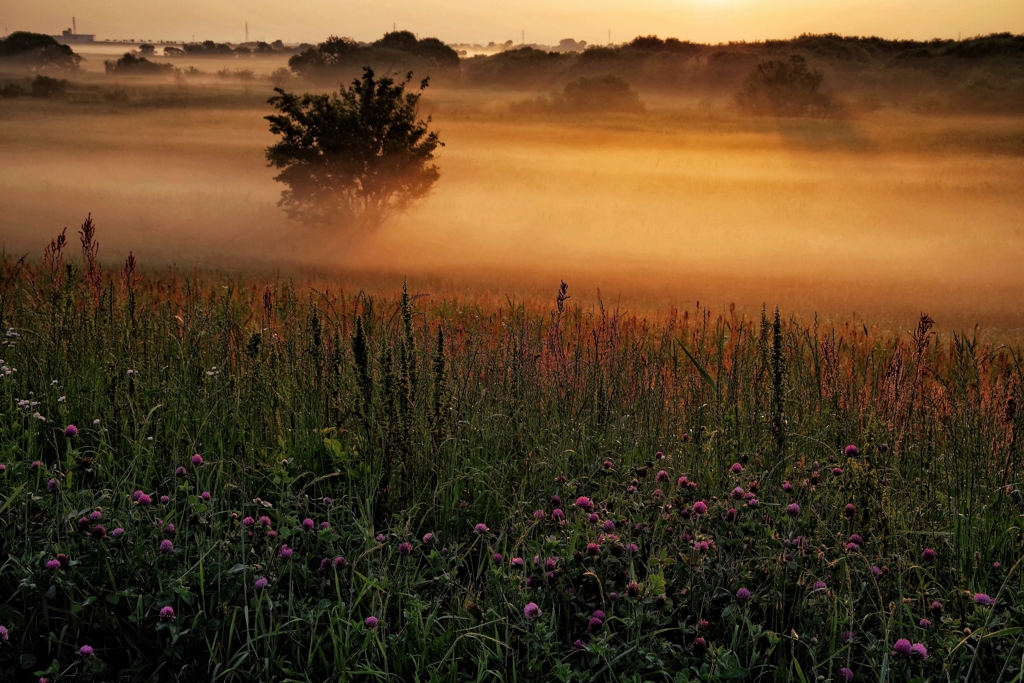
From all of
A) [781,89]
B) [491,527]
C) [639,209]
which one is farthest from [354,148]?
[781,89]

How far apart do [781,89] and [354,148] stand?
34873 millimetres

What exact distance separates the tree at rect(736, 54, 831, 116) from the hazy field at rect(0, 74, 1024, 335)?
1.60 m

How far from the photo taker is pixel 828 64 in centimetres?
5703

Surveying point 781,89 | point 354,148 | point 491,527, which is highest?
point 781,89

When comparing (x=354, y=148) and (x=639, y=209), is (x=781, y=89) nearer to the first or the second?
(x=639, y=209)

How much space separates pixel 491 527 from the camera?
13.6 ft

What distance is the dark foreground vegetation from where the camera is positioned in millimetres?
3064

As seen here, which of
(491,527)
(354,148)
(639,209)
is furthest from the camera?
(639,209)

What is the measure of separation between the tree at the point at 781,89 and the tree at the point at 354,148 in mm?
31359

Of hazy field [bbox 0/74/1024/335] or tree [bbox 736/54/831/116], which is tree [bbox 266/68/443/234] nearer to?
hazy field [bbox 0/74/1024/335]

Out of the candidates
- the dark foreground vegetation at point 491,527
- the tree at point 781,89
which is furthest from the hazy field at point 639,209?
the dark foreground vegetation at point 491,527

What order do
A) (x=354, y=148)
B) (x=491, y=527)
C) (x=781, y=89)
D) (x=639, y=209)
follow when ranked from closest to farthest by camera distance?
(x=491, y=527) → (x=354, y=148) → (x=639, y=209) → (x=781, y=89)

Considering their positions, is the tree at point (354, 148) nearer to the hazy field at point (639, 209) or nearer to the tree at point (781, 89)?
the hazy field at point (639, 209)

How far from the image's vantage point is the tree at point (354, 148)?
1029 inches
